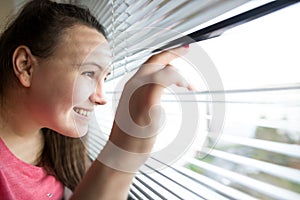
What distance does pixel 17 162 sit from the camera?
1.03 meters

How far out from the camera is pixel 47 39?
0.94 m

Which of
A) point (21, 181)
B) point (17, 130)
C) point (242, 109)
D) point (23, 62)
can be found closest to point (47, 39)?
point (23, 62)

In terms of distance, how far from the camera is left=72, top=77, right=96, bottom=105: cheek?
828 mm

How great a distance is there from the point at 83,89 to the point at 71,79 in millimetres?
113

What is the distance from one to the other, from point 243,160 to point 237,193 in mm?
76

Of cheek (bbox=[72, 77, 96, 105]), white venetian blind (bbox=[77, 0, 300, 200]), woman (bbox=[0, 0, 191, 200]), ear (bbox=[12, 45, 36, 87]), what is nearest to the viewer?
white venetian blind (bbox=[77, 0, 300, 200])

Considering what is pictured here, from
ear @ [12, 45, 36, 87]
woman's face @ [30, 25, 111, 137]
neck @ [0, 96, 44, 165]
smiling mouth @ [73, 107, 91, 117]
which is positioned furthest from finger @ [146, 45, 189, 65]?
neck @ [0, 96, 44, 165]

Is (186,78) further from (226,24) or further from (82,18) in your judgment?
(82,18)

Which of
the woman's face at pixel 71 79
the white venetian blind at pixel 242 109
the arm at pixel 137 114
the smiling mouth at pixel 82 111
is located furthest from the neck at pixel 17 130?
the white venetian blind at pixel 242 109

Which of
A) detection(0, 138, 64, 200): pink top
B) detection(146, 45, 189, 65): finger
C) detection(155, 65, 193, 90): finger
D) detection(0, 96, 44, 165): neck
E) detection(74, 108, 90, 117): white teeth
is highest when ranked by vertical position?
detection(146, 45, 189, 65): finger

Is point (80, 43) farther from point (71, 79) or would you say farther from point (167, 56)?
point (167, 56)

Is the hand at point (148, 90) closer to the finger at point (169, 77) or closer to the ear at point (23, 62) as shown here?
the finger at point (169, 77)

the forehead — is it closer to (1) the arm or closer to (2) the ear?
(2) the ear

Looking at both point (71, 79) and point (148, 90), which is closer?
point (148, 90)
